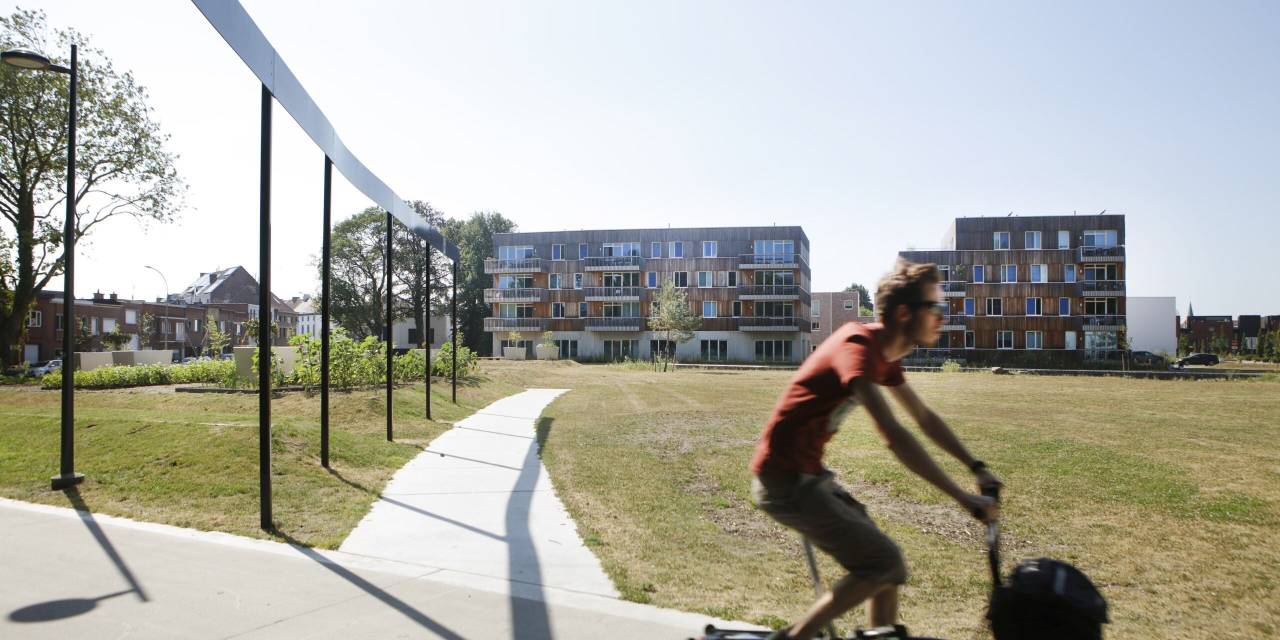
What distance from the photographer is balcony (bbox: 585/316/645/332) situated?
65000 millimetres

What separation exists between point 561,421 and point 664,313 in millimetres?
35024

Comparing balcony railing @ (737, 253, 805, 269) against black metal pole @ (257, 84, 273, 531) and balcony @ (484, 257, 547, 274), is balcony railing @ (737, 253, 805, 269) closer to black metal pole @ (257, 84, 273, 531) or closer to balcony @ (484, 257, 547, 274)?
balcony @ (484, 257, 547, 274)

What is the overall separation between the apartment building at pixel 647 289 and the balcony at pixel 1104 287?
74.5ft

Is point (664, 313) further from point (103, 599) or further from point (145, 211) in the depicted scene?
point (103, 599)

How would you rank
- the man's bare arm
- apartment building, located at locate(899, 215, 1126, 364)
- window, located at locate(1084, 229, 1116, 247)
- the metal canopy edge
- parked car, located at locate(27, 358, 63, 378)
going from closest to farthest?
1. the man's bare arm
2. the metal canopy edge
3. parked car, located at locate(27, 358, 63, 378)
4. apartment building, located at locate(899, 215, 1126, 364)
5. window, located at locate(1084, 229, 1116, 247)

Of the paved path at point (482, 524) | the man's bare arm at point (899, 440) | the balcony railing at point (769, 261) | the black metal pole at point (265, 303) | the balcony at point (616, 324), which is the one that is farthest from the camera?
the balcony at point (616, 324)

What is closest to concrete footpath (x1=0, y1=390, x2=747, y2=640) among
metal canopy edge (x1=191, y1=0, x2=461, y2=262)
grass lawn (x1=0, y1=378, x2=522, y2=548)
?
grass lawn (x1=0, y1=378, x2=522, y2=548)

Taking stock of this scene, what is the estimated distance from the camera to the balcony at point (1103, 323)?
55750 mm

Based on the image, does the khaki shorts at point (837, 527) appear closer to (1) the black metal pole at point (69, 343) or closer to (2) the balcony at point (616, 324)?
(1) the black metal pole at point (69, 343)

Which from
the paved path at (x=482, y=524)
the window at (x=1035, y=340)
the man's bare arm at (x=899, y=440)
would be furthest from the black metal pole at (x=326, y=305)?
the window at (x=1035, y=340)

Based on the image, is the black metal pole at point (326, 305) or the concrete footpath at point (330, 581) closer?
the concrete footpath at point (330, 581)

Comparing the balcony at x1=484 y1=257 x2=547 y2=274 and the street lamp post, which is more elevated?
the balcony at x1=484 y1=257 x2=547 y2=274

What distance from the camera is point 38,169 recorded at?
79.8 ft

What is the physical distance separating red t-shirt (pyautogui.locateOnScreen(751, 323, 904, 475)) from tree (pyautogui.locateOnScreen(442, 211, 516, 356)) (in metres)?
73.6
